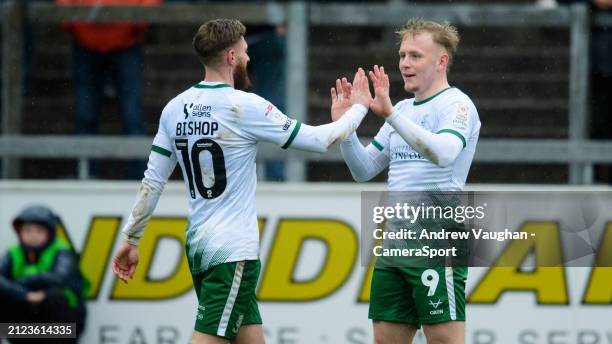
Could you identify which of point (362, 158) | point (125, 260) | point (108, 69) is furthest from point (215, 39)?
point (108, 69)

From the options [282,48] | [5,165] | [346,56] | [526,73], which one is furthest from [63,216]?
[526,73]

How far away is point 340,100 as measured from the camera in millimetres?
6160

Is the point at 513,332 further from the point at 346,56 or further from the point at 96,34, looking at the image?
the point at 96,34

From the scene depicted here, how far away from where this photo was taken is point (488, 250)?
7770mm

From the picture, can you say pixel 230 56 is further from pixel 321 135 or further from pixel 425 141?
pixel 425 141

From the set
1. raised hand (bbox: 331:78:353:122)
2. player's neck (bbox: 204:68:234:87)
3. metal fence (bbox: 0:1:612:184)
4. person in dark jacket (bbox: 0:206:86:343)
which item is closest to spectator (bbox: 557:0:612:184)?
metal fence (bbox: 0:1:612:184)

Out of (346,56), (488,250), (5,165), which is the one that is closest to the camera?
(488,250)

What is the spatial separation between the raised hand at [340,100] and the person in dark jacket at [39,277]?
8.81 ft

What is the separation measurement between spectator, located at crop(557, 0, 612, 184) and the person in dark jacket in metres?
3.87

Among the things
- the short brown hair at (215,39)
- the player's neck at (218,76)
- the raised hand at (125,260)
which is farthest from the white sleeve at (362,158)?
the raised hand at (125,260)

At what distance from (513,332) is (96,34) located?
143 inches

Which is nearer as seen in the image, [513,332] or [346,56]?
[513,332]

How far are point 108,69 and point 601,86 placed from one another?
11.8ft

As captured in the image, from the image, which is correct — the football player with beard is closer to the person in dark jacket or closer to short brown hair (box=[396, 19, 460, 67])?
short brown hair (box=[396, 19, 460, 67])
